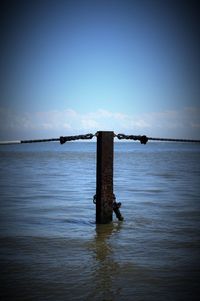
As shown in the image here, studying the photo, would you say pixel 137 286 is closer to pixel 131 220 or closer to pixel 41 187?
pixel 131 220

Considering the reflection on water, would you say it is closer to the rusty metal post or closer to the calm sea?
the calm sea

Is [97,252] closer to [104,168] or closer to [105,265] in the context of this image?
[105,265]

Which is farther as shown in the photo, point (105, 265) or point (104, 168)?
point (104, 168)

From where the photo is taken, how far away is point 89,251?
5852 mm

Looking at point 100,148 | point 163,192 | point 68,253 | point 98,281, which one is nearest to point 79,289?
point 98,281

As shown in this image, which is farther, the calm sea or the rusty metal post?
the rusty metal post

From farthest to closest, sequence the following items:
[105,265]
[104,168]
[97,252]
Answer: [104,168], [97,252], [105,265]

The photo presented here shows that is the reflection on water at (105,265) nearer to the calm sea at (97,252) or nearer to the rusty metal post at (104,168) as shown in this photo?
the calm sea at (97,252)

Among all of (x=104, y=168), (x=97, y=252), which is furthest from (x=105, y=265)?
(x=104, y=168)

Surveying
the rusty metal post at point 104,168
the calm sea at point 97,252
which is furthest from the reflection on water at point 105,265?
the rusty metal post at point 104,168

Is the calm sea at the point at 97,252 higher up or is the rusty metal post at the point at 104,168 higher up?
the rusty metal post at the point at 104,168

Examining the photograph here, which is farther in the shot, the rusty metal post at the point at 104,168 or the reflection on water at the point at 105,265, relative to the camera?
the rusty metal post at the point at 104,168

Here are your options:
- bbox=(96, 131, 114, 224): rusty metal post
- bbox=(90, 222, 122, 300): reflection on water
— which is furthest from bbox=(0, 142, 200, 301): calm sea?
bbox=(96, 131, 114, 224): rusty metal post

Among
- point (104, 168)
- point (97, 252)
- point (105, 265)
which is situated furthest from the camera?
point (104, 168)
